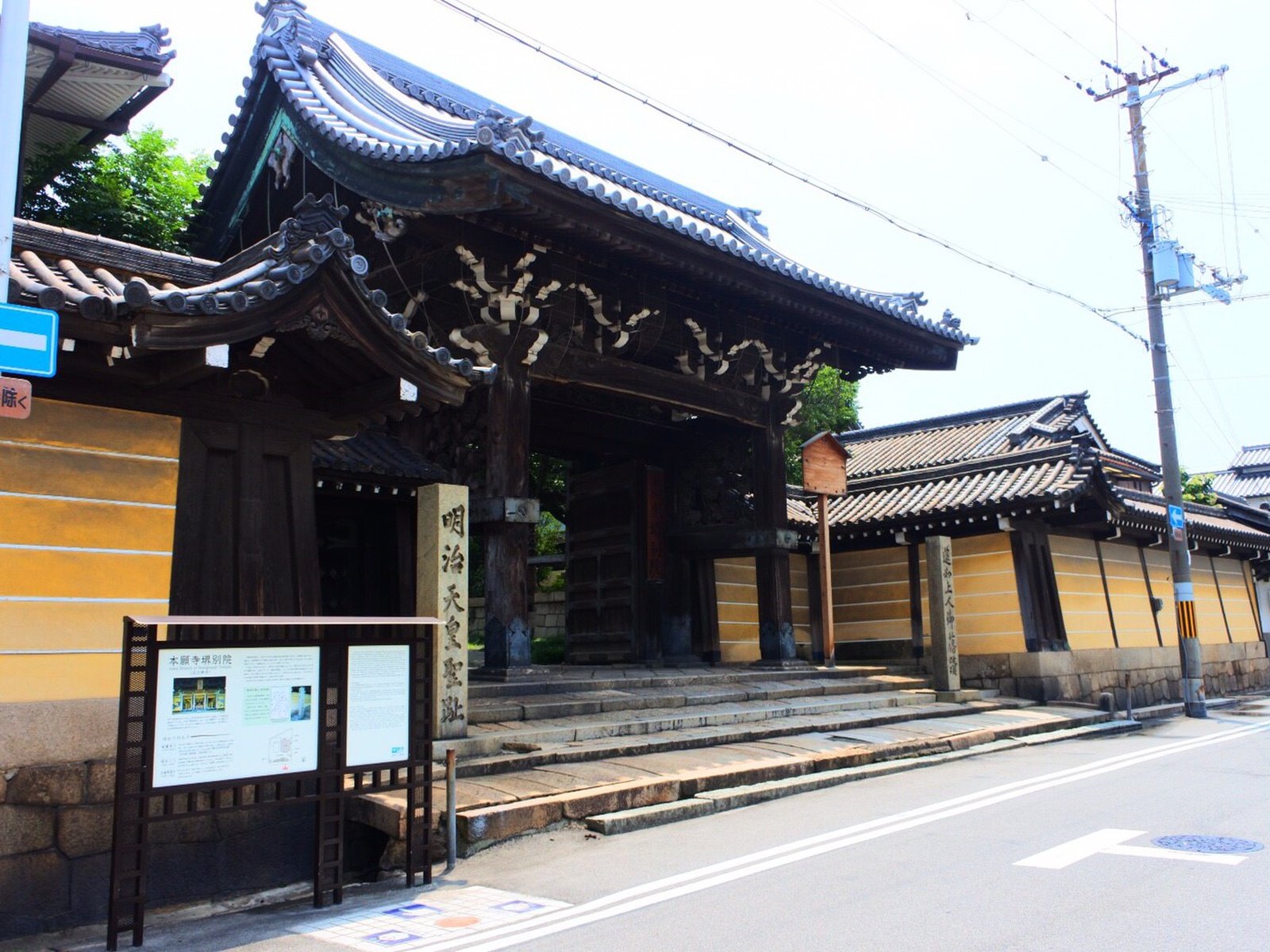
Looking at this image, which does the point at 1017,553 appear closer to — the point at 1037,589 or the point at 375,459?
→ the point at 1037,589

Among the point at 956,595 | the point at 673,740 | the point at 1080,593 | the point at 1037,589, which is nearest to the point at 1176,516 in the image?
the point at 1080,593

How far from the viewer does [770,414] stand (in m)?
14.8

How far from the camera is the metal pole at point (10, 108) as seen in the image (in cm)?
541

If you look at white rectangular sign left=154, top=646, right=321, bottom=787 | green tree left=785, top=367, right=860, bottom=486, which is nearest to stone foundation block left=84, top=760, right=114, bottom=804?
white rectangular sign left=154, top=646, right=321, bottom=787

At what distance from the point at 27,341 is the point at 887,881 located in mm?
5545

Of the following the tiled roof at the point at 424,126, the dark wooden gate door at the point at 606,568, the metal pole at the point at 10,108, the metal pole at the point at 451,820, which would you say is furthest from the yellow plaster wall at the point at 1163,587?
the metal pole at the point at 10,108

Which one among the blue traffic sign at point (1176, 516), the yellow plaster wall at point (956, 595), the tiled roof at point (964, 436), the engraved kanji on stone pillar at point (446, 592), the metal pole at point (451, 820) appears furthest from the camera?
the tiled roof at point (964, 436)

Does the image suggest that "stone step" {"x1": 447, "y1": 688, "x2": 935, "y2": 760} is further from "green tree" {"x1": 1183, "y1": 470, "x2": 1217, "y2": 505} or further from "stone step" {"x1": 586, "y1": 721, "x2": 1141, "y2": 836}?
"green tree" {"x1": 1183, "y1": 470, "x2": 1217, "y2": 505}

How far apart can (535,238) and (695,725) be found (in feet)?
18.3

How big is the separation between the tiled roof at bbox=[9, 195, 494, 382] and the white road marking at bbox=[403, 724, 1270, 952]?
3.84m

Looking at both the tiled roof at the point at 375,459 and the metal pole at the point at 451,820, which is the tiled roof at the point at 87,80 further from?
the metal pole at the point at 451,820

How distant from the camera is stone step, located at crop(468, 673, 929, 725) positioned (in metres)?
9.80

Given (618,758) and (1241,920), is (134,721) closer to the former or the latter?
(618,758)

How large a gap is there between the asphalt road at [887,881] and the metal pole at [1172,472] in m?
9.43
